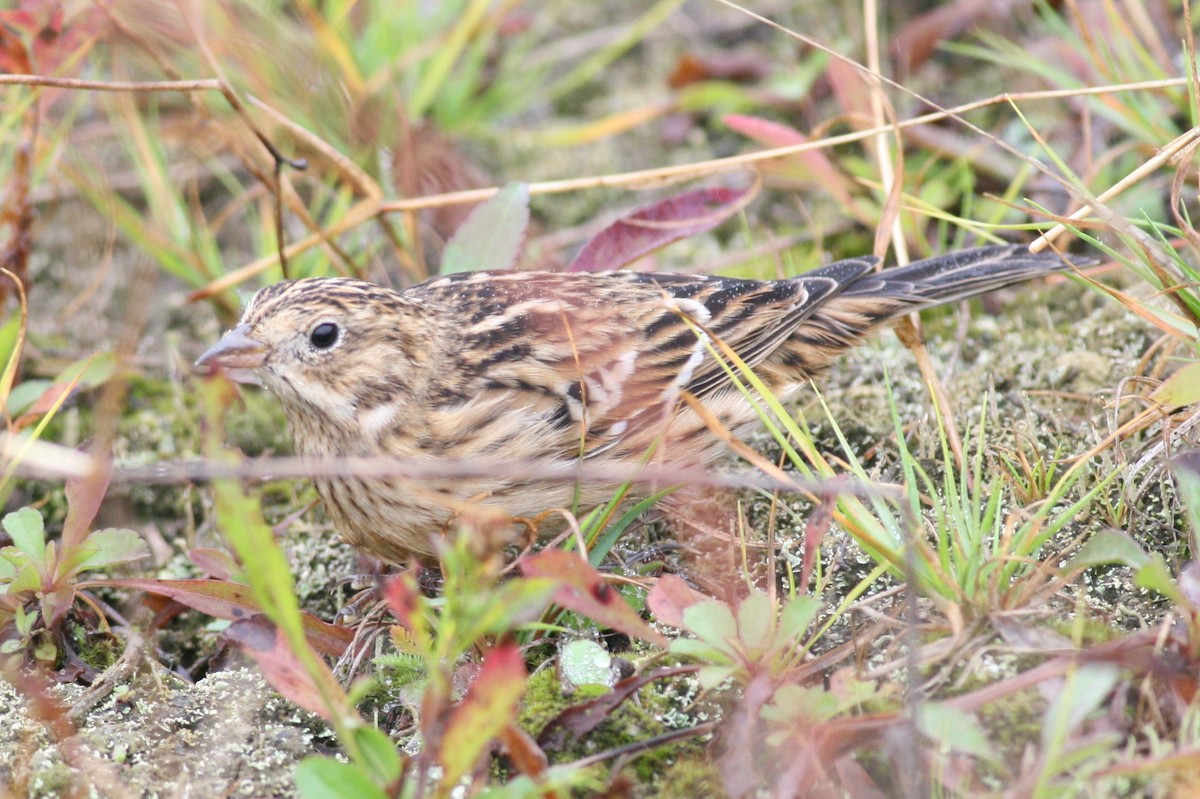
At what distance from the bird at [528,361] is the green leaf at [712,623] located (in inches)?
27.2

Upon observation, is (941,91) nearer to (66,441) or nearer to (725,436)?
(725,436)

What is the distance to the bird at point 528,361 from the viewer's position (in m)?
3.60

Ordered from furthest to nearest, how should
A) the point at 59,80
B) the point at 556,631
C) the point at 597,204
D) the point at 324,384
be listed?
1. the point at 597,204
2. the point at 59,80
3. the point at 324,384
4. the point at 556,631

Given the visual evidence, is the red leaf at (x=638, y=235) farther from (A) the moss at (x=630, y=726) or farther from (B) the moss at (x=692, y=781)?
(B) the moss at (x=692, y=781)

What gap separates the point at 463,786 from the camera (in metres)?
2.77

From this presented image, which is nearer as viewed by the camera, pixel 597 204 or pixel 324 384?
pixel 324 384

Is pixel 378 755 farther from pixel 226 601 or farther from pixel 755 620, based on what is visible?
pixel 226 601

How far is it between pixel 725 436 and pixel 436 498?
0.85 metres

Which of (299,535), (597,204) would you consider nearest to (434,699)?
(299,535)

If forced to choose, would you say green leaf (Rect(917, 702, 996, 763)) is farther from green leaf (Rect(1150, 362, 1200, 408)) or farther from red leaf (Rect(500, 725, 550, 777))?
green leaf (Rect(1150, 362, 1200, 408))

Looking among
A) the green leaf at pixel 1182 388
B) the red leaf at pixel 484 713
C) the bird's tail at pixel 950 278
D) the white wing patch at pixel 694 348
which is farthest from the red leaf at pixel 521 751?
the bird's tail at pixel 950 278

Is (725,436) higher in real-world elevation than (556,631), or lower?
higher

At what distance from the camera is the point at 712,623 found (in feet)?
8.97

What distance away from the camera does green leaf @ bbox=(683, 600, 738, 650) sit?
2.72 meters
